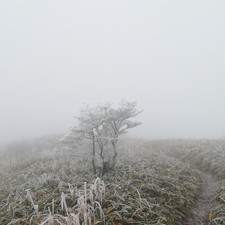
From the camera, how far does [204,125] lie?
185 ft

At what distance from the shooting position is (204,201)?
28.3ft

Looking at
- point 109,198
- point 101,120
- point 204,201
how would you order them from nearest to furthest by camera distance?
1. point 109,198
2. point 204,201
3. point 101,120

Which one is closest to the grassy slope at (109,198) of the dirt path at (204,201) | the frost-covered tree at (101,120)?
the dirt path at (204,201)

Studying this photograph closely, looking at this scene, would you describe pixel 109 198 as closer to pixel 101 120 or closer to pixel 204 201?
pixel 204 201

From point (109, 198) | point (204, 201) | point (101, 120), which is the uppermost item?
point (101, 120)

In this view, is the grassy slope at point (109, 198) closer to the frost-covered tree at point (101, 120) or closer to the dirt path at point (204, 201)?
the dirt path at point (204, 201)

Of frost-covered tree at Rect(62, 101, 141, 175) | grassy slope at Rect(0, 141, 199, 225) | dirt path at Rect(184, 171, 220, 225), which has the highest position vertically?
frost-covered tree at Rect(62, 101, 141, 175)

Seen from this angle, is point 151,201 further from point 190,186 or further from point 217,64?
point 217,64

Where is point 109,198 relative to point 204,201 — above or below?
above

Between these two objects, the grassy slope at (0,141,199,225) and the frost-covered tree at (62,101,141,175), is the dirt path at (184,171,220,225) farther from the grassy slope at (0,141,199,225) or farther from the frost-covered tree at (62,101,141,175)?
the frost-covered tree at (62,101,141,175)

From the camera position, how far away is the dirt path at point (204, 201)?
7.28 meters

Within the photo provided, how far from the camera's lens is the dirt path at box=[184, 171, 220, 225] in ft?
23.9

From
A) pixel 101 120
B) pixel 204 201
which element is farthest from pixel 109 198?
pixel 101 120

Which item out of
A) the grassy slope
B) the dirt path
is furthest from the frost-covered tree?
the dirt path
